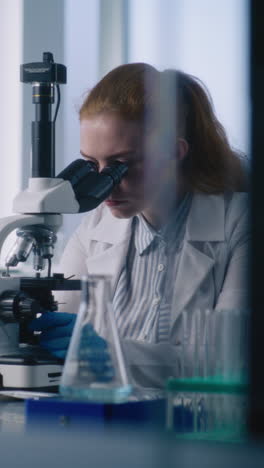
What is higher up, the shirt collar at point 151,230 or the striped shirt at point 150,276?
the shirt collar at point 151,230

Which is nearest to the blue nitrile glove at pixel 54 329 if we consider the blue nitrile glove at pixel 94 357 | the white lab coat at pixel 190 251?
the white lab coat at pixel 190 251

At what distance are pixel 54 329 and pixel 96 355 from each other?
494 millimetres

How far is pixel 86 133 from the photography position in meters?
1.85

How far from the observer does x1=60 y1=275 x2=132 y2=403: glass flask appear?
880 millimetres

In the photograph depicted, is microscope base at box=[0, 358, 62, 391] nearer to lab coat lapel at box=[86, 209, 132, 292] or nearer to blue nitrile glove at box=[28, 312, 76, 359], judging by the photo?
blue nitrile glove at box=[28, 312, 76, 359]

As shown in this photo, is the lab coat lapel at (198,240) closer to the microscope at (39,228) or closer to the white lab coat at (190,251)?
the white lab coat at (190,251)

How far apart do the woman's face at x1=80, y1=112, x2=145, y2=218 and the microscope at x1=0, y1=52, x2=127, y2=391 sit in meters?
0.24

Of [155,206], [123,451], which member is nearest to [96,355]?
[123,451]

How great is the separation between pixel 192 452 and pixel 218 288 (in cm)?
115

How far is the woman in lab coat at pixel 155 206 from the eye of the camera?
5.69ft

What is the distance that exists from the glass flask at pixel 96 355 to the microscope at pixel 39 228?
36 cm

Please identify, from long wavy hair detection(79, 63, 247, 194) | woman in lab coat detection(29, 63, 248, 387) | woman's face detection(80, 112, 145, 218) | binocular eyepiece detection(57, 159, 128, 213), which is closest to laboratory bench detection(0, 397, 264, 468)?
binocular eyepiece detection(57, 159, 128, 213)

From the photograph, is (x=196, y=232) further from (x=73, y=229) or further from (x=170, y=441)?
(x=170, y=441)

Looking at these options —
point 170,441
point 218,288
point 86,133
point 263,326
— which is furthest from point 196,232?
point 263,326
